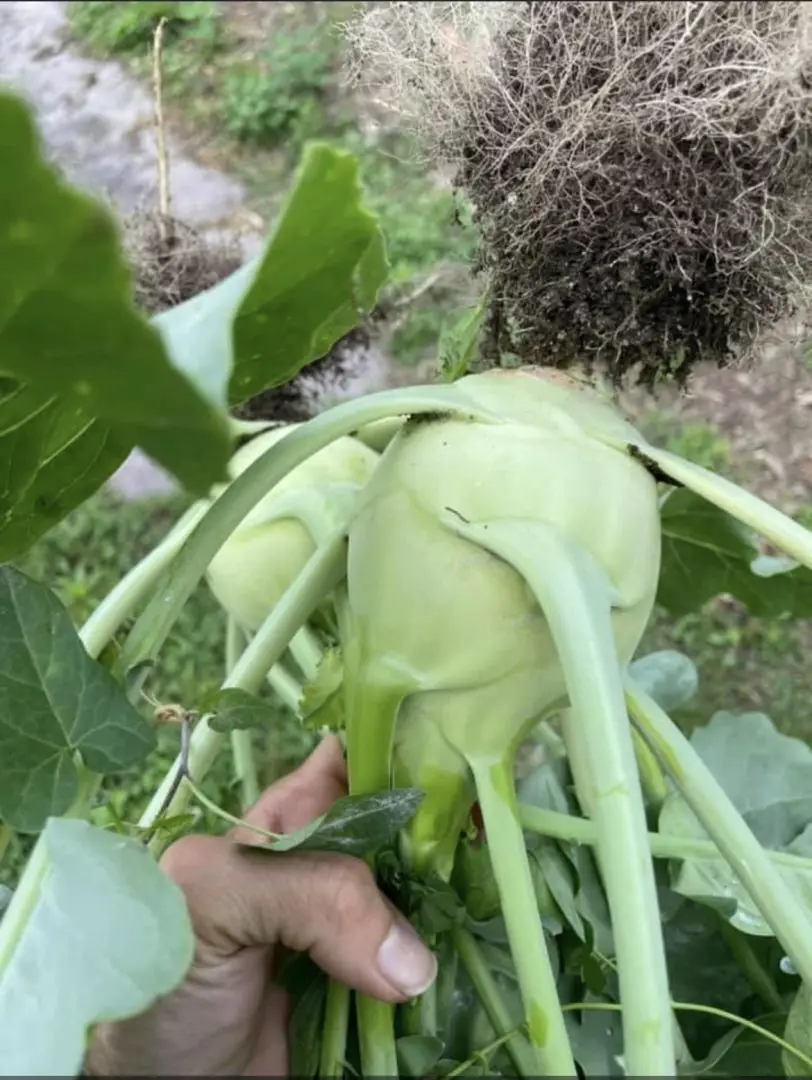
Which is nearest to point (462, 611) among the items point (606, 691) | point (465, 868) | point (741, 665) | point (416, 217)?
point (606, 691)

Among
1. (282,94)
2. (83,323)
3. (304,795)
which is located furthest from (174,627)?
(83,323)

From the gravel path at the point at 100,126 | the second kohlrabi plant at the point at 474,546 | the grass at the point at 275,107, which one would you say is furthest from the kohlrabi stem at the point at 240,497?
the gravel path at the point at 100,126

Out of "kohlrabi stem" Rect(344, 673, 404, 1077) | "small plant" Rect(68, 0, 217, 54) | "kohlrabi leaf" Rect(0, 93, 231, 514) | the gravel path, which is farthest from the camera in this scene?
"small plant" Rect(68, 0, 217, 54)

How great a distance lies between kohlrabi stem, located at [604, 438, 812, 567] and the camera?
61 centimetres

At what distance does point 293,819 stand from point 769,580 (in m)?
0.44

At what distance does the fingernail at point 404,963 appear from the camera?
65 cm

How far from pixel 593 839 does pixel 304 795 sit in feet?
0.82

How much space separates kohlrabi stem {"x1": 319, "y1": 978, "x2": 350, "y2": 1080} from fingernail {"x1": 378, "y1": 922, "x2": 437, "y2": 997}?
0.06m

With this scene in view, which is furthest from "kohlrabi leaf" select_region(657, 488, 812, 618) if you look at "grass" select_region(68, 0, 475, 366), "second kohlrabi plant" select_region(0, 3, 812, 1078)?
"grass" select_region(68, 0, 475, 366)

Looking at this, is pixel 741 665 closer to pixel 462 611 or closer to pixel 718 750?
pixel 718 750

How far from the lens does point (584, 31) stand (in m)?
0.69

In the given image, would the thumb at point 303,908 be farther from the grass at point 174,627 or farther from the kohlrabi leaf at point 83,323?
the grass at point 174,627

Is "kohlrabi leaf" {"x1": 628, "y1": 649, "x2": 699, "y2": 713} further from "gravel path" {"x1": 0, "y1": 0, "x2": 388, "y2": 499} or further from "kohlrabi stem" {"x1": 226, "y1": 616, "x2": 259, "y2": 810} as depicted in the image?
"gravel path" {"x1": 0, "y1": 0, "x2": 388, "y2": 499}

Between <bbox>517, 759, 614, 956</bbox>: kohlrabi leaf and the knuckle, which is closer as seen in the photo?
the knuckle
